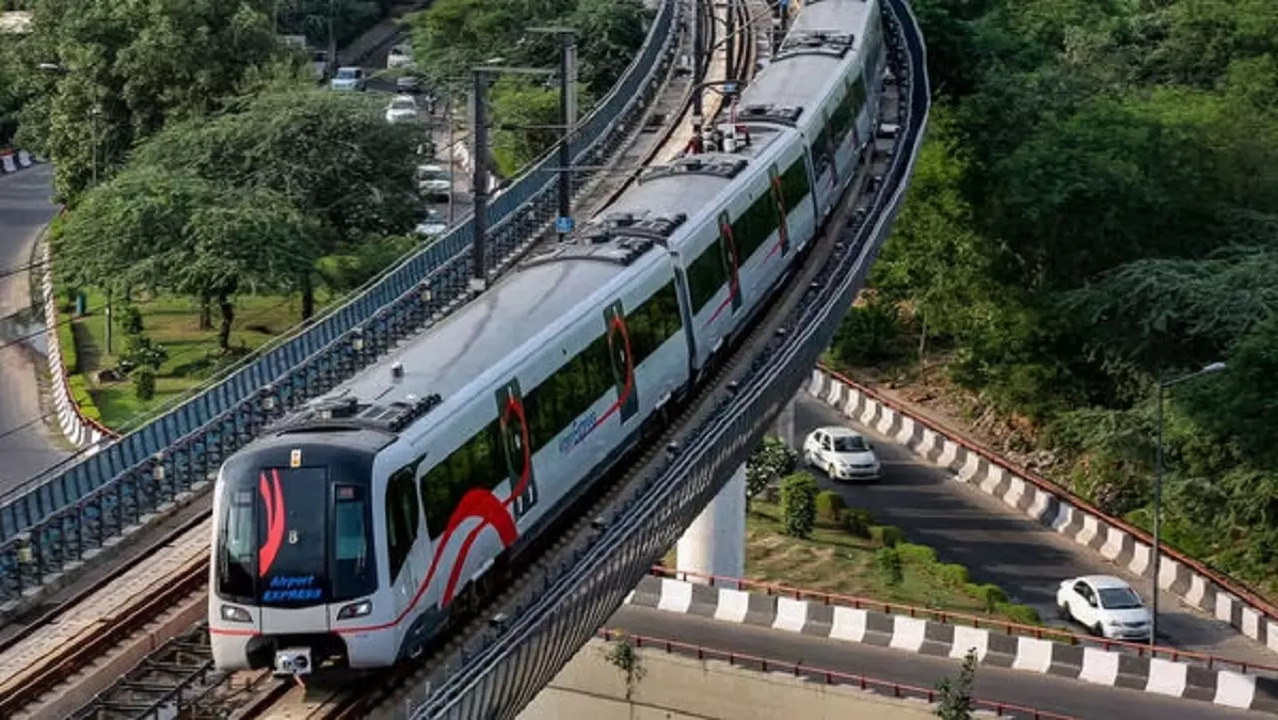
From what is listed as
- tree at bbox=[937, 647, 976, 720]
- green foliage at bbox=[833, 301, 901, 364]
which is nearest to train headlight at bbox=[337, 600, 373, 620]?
tree at bbox=[937, 647, 976, 720]

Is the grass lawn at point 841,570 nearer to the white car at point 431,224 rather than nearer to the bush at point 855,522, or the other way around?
the bush at point 855,522

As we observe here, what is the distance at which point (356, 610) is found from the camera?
26.2 meters

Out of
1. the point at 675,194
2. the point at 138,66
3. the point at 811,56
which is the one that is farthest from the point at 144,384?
the point at 675,194

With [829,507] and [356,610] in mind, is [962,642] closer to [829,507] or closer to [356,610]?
[829,507]

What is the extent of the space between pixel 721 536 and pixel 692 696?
18.0 feet

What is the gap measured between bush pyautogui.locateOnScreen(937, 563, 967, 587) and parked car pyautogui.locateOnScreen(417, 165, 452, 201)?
27.9 meters

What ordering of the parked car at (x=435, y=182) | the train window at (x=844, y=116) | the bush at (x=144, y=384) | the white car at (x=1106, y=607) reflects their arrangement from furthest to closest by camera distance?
1. the parked car at (x=435, y=182)
2. the bush at (x=144, y=384)
3. the train window at (x=844, y=116)
4. the white car at (x=1106, y=607)

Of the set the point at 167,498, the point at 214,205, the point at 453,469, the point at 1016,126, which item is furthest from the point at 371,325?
the point at 1016,126

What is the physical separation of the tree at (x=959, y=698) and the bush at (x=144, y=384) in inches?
1132

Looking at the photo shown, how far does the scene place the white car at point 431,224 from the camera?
68062mm

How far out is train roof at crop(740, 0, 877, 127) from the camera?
5191 centimetres

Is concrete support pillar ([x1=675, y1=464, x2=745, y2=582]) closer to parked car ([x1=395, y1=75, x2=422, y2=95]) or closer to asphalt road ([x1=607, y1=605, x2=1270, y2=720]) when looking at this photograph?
asphalt road ([x1=607, y1=605, x2=1270, y2=720])

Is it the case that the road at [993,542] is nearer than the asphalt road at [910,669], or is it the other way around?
the asphalt road at [910,669]

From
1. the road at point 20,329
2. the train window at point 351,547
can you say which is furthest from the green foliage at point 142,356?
the train window at point 351,547
